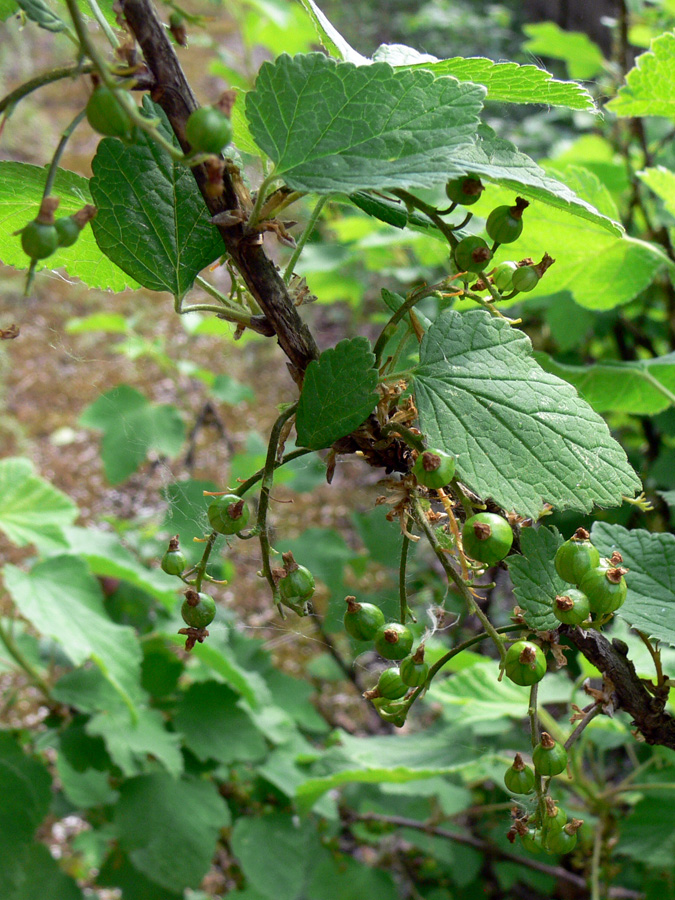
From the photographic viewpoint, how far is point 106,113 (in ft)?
1.14

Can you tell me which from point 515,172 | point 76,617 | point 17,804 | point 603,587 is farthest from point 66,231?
point 17,804

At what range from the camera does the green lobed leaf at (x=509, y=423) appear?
42 centimetres

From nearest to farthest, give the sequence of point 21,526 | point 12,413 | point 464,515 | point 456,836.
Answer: point 464,515 < point 21,526 < point 456,836 < point 12,413

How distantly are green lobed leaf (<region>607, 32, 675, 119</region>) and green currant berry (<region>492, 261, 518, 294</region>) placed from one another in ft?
0.94

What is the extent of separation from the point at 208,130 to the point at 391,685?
13.3 inches

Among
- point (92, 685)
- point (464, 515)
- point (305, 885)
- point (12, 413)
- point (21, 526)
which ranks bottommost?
point (305, 885)

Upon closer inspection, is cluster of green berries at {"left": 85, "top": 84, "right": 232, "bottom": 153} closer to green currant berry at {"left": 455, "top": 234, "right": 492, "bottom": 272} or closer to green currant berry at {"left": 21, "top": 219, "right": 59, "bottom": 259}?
green currant berry at {"left": 21, "top": 219, "right": 59, "bottom": 259}

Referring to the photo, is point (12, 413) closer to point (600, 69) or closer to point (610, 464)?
point (600, 69)

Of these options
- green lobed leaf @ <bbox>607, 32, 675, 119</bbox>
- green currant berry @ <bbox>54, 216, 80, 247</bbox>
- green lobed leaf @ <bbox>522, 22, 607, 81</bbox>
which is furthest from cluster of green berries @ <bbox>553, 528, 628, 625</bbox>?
green lobed leaf @ <bbox>522, 22, 607, 81</bbox>

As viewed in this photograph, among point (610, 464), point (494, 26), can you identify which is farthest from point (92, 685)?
point (494, 26)

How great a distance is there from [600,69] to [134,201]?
1.72 m

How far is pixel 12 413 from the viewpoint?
3.54 metres

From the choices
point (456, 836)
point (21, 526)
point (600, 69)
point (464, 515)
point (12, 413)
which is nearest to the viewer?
point (464, 515)

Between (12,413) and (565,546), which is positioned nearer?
(565,546)
